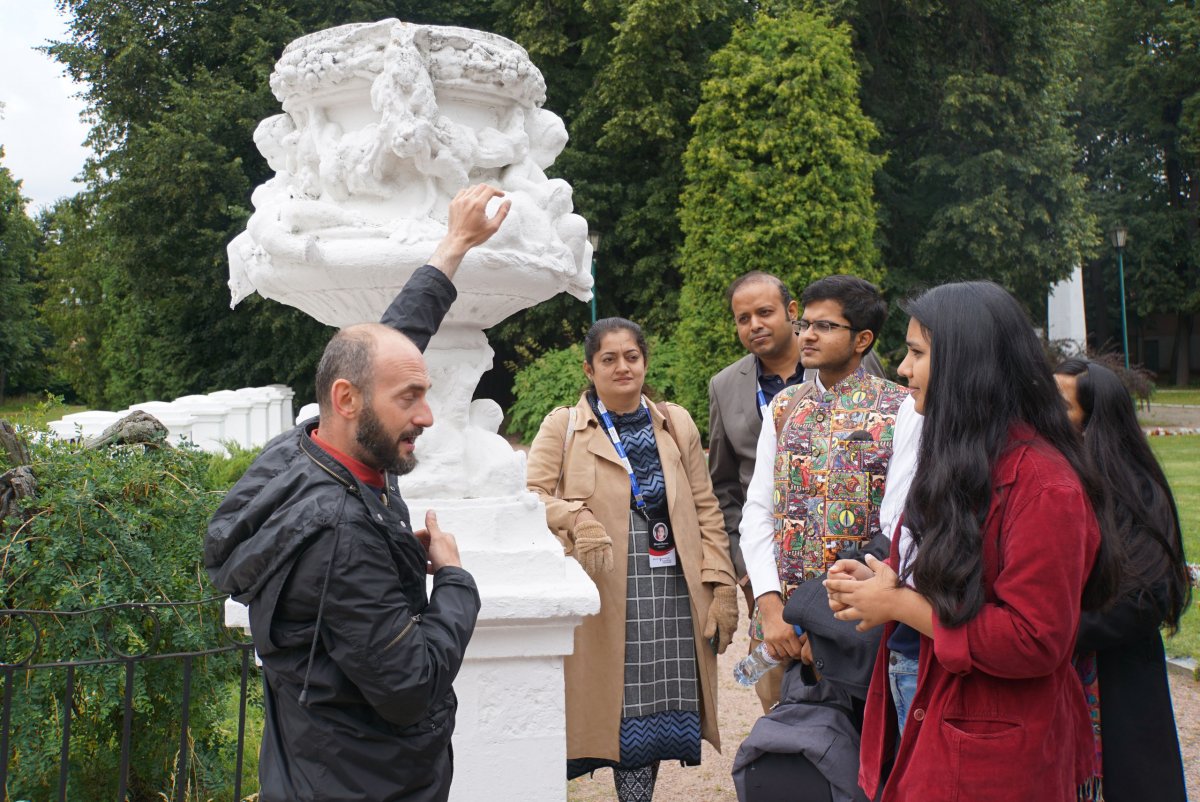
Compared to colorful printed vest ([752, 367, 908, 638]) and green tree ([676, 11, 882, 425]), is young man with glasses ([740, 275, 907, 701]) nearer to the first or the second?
colorful printed vest ([752, 367, 908, 638])

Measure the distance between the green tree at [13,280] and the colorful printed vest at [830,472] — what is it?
103ft

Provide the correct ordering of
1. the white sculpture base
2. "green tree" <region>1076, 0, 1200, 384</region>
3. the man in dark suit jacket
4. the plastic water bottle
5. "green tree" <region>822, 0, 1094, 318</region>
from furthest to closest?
"green tree" <region>1076, 0, 1200, 384</region> < "green tree" <region>822, 0, 1094, 318</region> < the man in dark suit jacket < the plastic water bottle < the white sculpture base

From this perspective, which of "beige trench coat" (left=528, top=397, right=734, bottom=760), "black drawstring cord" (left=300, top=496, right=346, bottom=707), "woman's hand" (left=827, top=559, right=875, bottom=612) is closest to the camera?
"black drawstring cord" (left=300, top=496, right=346, bottom=707)

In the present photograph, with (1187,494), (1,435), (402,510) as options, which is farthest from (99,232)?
(402,510)

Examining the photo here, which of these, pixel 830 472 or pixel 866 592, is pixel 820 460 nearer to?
pixel 830 472

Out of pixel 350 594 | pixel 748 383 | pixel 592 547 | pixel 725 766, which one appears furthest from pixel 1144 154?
pixel 350 594

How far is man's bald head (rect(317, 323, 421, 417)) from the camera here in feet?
6.16

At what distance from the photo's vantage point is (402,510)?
209cm

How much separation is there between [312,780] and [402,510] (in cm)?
54

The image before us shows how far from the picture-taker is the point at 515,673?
113 inches

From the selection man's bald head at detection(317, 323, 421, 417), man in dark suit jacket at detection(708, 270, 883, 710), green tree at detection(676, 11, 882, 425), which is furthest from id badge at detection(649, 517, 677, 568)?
green tree at detection(676, 11, 882, 425)

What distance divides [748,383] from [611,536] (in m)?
0.83

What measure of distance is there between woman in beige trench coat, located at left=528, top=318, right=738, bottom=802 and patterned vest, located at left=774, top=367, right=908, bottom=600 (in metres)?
0.56

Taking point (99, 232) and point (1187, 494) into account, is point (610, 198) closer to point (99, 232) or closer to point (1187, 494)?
point (99, 232)
